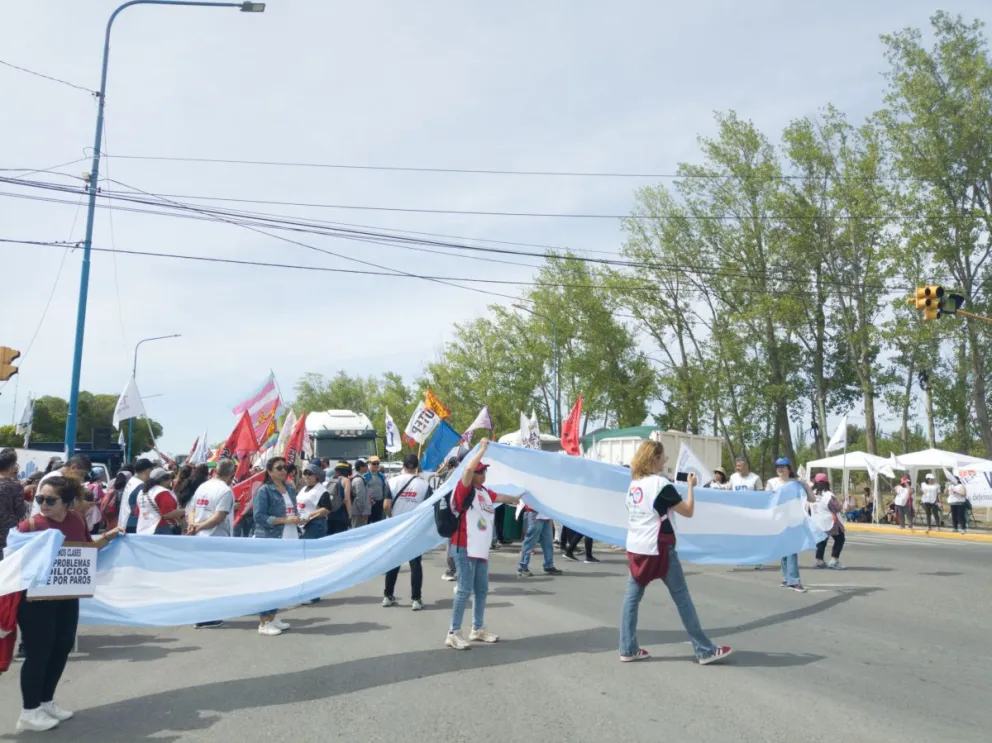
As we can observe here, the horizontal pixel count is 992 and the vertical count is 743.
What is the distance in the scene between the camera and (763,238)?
42000 mm

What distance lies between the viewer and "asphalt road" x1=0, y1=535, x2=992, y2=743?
17.7ft

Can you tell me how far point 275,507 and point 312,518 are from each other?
1181 mm

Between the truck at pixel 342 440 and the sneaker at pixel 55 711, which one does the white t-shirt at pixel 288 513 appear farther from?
the truck at pixel 342 440

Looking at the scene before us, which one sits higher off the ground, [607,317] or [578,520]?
[607,317]

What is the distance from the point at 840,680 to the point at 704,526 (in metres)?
3.68

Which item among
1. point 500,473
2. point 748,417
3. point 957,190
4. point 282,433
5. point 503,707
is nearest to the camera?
point 503,707

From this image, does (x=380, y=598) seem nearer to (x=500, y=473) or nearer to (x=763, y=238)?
(x=500, y=473)

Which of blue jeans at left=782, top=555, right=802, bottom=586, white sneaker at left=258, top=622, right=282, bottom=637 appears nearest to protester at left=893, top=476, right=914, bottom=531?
blue jeans at left=782, top=555, right=802, bottom=586

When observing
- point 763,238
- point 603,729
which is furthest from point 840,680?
point 763,238

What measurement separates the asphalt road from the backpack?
1.07m

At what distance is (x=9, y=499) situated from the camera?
26.1 feet

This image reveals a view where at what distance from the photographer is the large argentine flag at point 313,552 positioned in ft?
22.0

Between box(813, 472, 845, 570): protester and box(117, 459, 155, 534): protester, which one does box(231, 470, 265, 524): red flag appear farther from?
box(813, 472, 845, 570): protester

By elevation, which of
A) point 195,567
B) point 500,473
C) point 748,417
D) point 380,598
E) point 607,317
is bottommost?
point 380,598
